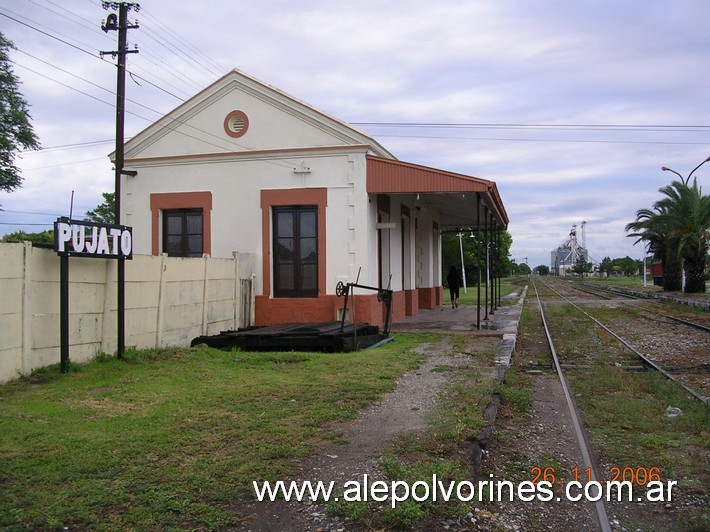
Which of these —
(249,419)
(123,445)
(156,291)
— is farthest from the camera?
(156,291)

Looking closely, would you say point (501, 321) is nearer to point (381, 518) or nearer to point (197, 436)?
point (197, 436)

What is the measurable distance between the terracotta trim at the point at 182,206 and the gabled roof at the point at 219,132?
1.07 m

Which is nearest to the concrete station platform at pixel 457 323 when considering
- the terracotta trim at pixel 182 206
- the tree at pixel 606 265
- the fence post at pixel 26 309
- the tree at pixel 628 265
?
the terracotta trim at pixel 182 206

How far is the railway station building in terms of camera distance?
15.3 meters

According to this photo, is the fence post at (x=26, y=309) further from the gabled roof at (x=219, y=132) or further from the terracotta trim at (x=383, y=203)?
the terracotta trim at (x=383, y=203)

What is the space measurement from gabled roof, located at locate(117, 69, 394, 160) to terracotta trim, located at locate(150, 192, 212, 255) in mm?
1070

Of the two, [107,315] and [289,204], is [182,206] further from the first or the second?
[107,315]

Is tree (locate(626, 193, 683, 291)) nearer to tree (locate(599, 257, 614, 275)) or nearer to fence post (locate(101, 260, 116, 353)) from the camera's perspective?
fence post (locate(101, 260, 116, 353))

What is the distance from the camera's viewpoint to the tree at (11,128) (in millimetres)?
27375

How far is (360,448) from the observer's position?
6.01 metres

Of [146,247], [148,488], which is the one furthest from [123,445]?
[146,247]

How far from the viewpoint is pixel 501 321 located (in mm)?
19359

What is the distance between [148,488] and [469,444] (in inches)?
113

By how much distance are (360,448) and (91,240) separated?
19.5 feet
